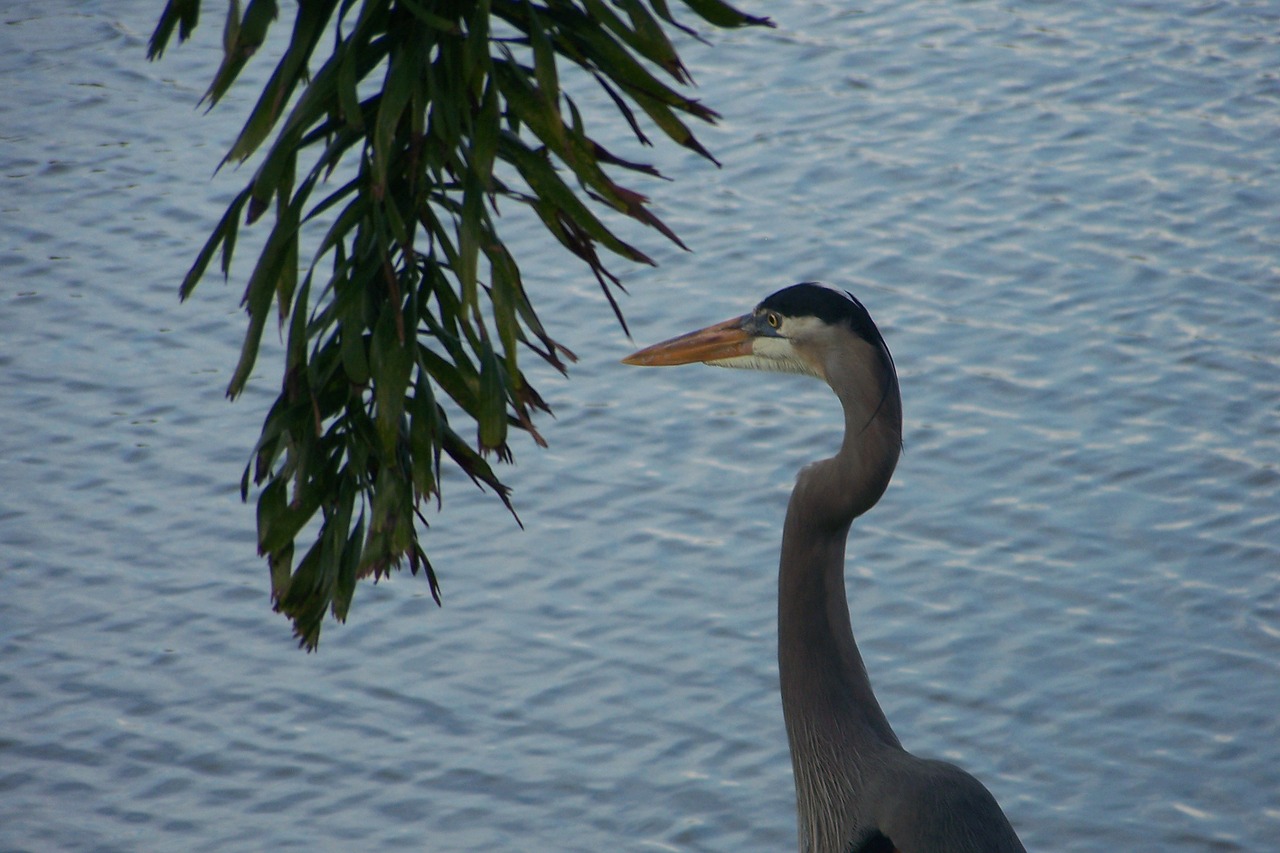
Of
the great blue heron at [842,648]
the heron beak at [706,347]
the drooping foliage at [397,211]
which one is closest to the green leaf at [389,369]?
the drooping foliage at [397,211]

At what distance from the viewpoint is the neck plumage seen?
3.18 meters

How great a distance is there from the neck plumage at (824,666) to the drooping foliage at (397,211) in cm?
105

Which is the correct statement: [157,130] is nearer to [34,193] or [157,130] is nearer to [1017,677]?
[34,193]

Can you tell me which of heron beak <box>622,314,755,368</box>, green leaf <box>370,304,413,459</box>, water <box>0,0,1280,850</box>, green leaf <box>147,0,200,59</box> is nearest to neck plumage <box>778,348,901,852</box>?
heron beak <box>622,314,755,368</box>

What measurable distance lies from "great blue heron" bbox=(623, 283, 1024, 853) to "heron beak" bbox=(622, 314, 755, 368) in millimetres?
46

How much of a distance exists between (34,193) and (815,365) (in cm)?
556

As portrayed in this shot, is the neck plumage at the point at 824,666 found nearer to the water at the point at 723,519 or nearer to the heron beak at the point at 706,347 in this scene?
the heron beak at the point at 706,347

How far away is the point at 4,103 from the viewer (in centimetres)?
861

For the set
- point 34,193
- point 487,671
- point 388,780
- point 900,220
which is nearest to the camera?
point 388,780

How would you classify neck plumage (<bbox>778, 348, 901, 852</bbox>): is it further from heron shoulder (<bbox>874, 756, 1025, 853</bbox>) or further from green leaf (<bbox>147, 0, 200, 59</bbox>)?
green leaf (<bbox>147, 0, 200, 59</bbox>)

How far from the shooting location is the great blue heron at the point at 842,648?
3.06 metres

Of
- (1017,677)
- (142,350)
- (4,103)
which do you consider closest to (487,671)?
(1017,677)

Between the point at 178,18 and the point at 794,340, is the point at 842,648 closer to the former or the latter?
Answer: the point at 794,340

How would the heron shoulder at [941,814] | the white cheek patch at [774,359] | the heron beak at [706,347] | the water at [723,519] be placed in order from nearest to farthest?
the heron shoulder at [941,814] < the white cheek patch at [774,359] < the heron beak at [706,347] < the water at [723,519]
